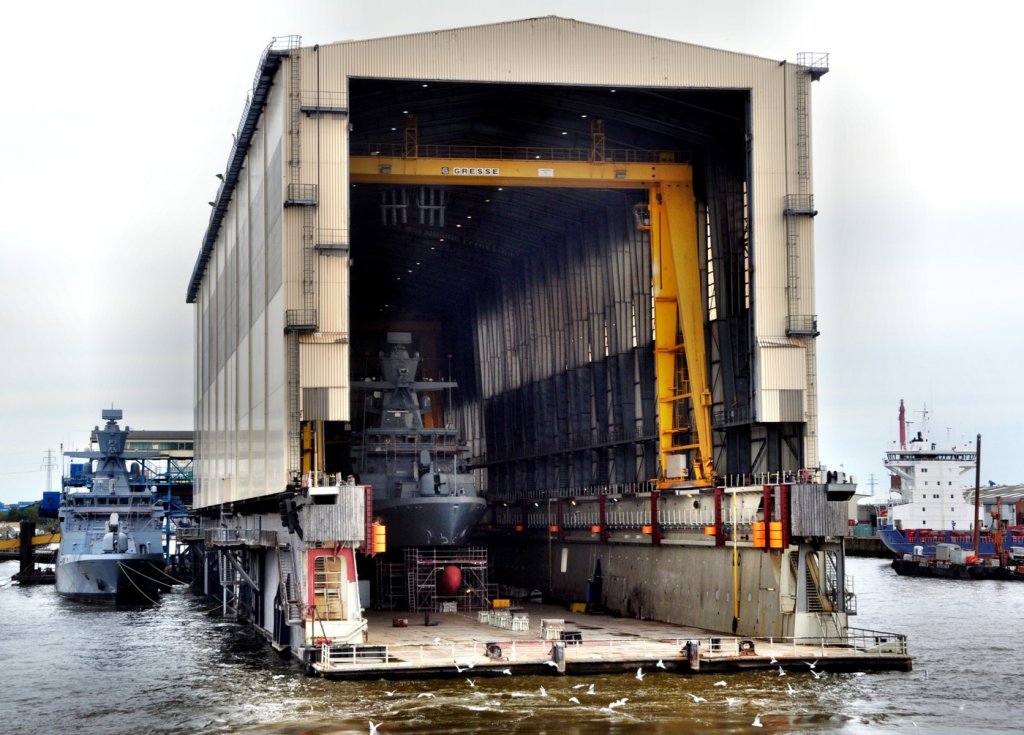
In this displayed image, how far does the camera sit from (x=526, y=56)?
50.3 m

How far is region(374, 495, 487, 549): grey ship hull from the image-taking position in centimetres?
6444

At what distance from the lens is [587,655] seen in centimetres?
4300

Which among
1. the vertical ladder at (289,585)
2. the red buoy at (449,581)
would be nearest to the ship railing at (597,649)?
the vertical ladder at (289,585)

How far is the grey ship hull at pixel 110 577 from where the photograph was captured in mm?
85938

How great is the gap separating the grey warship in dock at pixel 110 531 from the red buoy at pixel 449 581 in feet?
103

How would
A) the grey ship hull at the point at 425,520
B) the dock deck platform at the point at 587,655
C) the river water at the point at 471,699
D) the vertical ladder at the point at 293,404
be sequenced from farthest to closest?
the grey ship hull at the point at 425,520 → the vertical ladder at the point at 293,404 → the dock deck platform at the point at 587,655 → the river water at the point at 471,699

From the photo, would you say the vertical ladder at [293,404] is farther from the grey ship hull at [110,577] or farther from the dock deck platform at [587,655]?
the grey ship hull at [110,577]

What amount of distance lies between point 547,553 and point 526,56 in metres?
32.3

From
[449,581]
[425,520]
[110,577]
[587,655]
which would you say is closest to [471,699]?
[587,655]

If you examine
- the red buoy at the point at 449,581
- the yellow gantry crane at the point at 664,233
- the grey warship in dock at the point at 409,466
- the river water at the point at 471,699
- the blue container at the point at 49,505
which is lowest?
the river water at the point at 471,699

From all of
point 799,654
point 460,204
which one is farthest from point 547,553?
point 799,654

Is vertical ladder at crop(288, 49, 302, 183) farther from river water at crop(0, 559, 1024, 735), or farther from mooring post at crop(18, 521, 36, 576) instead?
mooring post at crop(18, 521, 36, 576)

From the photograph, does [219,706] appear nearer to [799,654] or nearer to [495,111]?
[799,654]

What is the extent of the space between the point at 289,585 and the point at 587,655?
40.6 ft
